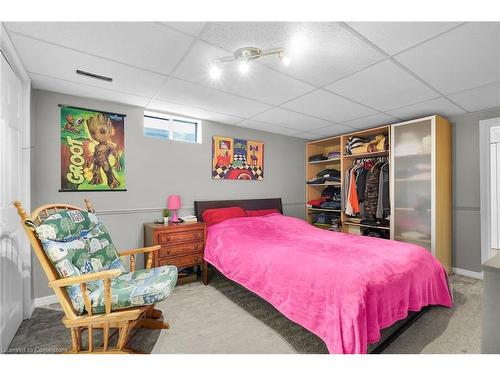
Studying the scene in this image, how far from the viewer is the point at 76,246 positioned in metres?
1.80

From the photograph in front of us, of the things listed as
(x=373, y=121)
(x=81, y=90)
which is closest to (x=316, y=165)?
(x=373, y=121)

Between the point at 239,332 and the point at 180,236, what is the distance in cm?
136

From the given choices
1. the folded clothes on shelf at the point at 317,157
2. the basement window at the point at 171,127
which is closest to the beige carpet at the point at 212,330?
the basement window at the point at 171,127

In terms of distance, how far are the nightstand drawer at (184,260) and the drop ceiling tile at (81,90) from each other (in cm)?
198

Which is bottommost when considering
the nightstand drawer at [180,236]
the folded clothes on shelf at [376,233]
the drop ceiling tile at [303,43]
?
the folded clothes on shelf at [376,233]

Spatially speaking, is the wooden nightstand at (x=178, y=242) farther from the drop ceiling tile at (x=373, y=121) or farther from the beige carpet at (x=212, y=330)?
the drop ceiling tile at (x=373, y=121)

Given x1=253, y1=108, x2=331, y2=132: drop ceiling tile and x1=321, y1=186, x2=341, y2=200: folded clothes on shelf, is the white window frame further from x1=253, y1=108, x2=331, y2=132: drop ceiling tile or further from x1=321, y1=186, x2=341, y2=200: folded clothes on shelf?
x1=321, y1=186, x2=341, y2=200: folded clothes on shelf

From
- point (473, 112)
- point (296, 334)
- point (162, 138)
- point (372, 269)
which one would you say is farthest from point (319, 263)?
point (473, 112)

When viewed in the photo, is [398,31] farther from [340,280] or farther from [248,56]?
[340,280]

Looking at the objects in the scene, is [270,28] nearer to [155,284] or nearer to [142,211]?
[155,284]

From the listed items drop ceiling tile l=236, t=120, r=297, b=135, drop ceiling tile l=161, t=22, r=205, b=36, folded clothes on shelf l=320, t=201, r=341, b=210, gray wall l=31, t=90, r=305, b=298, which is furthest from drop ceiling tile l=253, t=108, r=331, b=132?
drop ceiling tile l=161, t=22, r=205, b=36

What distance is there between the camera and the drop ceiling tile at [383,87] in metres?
2.15

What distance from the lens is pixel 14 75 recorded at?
2023mm

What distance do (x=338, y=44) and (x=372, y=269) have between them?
170cm
